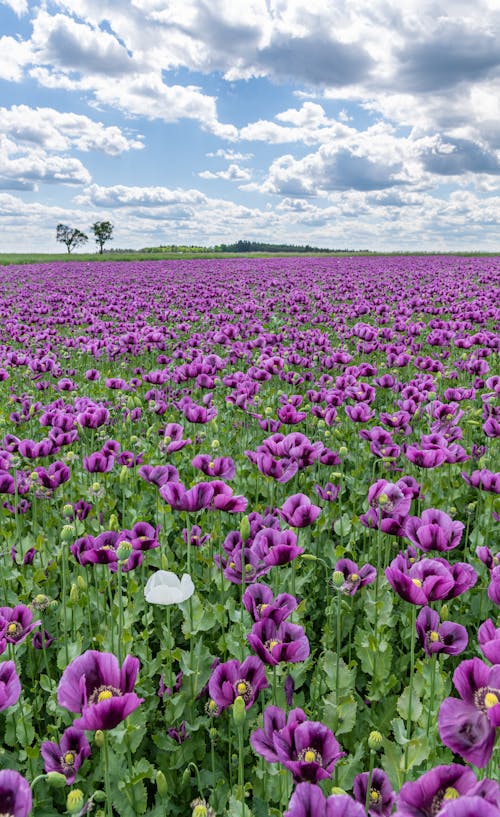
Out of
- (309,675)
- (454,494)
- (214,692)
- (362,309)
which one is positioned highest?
(362,309)

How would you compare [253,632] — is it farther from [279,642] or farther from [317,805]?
[317,805]

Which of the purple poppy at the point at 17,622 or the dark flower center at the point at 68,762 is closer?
the dark flower center at the point at 68,762

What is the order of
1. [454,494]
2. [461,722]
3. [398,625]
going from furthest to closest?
[454,494], [398,625], [461,722]

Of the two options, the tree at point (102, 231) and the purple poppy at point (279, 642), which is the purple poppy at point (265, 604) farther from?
the tree at point (102, 231)

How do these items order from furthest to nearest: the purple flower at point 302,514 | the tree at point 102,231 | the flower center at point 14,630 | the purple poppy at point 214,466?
the tree at point 102,231, the purple poppy at point 214,466, the purple flower at point 302,514, the flower center at point 14,630

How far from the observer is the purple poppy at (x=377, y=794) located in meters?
1.77

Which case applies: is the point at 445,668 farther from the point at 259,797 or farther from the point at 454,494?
the point at 454,494

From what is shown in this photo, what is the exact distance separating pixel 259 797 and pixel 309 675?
37.1 inches

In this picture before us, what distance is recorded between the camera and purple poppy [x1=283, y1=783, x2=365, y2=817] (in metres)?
1.20

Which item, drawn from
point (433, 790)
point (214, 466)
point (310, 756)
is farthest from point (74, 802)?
point (214, 466)

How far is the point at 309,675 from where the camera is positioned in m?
3.21

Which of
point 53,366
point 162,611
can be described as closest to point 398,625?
point 162,611

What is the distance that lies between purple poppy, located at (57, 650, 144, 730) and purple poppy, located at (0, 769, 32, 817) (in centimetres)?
26

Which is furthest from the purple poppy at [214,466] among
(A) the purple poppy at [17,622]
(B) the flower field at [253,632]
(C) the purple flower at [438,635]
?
(C) the purple flower at [438,635]
